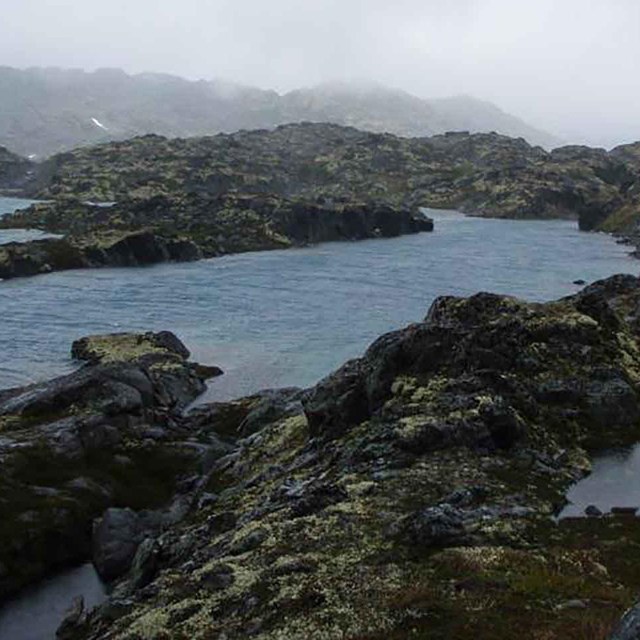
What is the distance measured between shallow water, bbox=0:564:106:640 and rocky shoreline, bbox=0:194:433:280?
101 m

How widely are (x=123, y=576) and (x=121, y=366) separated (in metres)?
24.3

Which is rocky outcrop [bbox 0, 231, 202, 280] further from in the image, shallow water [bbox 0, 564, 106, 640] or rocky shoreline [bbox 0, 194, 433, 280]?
shallow water [bbox 0, 564, 106, 640]

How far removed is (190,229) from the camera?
174375mm

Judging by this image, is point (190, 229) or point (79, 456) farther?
point (190, 229)

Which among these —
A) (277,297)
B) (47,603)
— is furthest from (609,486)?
(277,297)

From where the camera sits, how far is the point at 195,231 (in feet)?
564

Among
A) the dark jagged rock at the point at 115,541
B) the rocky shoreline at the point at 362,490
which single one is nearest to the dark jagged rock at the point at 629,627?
the rocky shoreline at the point at 362,490

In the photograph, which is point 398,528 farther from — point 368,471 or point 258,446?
point 258,446

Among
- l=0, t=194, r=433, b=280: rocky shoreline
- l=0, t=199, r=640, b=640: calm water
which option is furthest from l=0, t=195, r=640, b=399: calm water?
l=0, t=194, r=433, b=280: rocky shoreline

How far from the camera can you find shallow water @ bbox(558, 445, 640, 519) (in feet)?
103

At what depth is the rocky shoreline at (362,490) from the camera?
22.8 metres

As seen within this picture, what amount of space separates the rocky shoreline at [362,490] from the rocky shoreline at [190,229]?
87.3 m

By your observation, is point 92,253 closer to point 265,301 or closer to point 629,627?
point 265,301

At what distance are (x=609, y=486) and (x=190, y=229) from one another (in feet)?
487
